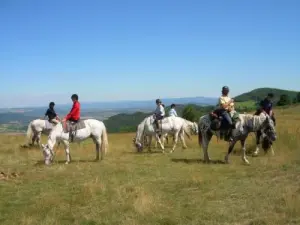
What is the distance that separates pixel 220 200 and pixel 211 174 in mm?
3306

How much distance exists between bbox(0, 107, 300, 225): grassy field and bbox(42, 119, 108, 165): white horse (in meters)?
0.63

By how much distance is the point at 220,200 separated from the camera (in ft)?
29.0

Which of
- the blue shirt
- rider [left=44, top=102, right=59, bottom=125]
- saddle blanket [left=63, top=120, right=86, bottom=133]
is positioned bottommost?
saddle blanket [left=63, top=120, right=86, bottom=133]

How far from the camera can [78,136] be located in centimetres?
1591

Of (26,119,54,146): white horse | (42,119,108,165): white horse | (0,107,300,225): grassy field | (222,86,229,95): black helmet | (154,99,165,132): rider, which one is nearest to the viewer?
(0,107,300,225): grassy field

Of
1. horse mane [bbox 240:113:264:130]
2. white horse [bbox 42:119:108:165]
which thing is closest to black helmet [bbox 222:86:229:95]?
horse mane [bbox 240:113:264:130]

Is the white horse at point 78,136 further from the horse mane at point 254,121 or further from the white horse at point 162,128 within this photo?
the horse mane at point 254,121

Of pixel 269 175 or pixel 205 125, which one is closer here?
pixel 269 175

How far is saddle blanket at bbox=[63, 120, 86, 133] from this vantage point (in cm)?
1560

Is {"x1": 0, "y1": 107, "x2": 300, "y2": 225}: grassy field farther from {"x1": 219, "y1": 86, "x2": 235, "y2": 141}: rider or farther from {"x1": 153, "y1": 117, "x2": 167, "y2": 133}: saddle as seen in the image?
{"x1": 153, "y1": 117, "x2": 167, "y2": 133}: saddle

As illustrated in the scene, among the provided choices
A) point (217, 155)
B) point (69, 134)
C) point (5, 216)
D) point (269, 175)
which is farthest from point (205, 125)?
point (5, 216)

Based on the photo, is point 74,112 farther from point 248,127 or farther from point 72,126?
point 248,127

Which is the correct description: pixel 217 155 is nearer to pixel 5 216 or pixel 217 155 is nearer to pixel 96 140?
pixel 96 140

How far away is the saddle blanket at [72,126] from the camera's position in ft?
51.2
